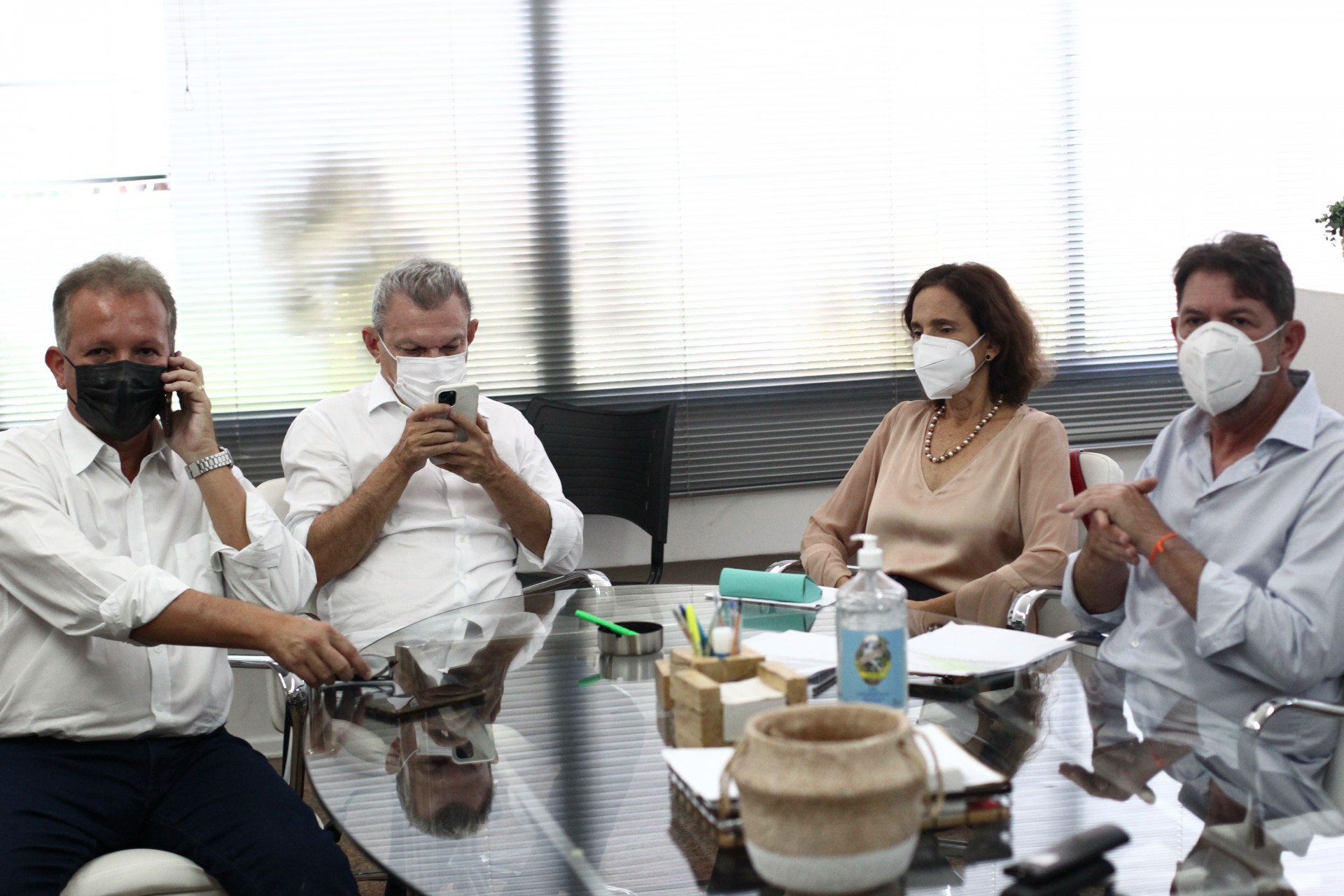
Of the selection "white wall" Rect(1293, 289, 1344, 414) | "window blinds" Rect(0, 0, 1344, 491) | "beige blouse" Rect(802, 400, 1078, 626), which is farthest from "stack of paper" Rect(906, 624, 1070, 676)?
"window blinds" Rect(0, 0, 1344, 491)

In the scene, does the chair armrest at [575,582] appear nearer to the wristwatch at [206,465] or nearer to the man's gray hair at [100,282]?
the wristwatch at [206,465]

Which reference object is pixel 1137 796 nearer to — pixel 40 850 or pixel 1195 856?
pixel 1195 856

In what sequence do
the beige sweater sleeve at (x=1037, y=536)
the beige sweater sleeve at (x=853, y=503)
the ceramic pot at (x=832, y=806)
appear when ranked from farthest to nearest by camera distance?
the beige sweater sleeve at (x=853, y=503) → the beige sweater sleeve at (x=1037, y=536) → the ceramic pot at (x=832, y=806)

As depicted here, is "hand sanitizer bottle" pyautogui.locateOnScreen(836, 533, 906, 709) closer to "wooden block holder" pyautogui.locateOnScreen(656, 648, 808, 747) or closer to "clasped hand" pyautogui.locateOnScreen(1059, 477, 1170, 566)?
"wooden block holder" pyautogui.locateOnScreen(656, 648, 808, 747)

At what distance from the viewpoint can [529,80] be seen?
3.60m

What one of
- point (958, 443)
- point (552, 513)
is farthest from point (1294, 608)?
point (552, 513)

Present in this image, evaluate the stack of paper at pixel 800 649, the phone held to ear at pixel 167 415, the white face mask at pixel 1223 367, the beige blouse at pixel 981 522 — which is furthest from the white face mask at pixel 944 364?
the phone held to ear at pixel 167 415

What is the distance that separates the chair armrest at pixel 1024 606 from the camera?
239 centimetres

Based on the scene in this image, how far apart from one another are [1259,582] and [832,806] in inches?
47.6

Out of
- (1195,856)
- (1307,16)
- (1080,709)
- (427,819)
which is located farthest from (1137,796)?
(1307,16)

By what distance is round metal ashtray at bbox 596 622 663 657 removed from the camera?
6.84ft

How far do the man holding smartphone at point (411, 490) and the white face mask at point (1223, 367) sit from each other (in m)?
1.45

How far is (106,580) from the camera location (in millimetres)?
1867

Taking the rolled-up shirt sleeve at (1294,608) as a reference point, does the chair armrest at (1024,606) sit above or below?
below
